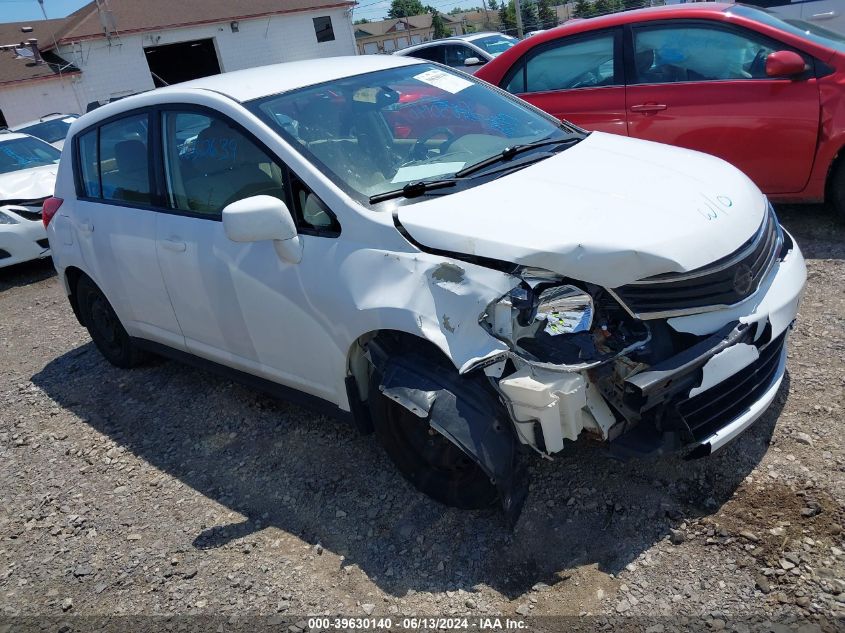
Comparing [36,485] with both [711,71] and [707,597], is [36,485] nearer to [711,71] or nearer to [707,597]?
[707,597]

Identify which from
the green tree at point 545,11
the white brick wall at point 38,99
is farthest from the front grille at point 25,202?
the green tree at point 545,11

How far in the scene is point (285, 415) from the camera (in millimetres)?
4098

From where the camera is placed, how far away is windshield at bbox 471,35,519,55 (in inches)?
550

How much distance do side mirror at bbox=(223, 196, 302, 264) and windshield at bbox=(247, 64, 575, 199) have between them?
0.94 feet

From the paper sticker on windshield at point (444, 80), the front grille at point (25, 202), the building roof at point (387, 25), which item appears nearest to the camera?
the paper sticker on windshield at point (444, 80)

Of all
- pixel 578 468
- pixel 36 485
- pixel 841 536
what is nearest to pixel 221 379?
pixel 36 485

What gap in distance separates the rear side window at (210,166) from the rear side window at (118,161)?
0.79 ft

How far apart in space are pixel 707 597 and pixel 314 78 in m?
2.95

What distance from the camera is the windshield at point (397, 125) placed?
320cm

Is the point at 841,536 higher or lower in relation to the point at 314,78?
lower

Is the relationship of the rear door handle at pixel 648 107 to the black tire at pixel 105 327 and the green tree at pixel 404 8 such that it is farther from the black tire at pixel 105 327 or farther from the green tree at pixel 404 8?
the green tree at pixel 404 8

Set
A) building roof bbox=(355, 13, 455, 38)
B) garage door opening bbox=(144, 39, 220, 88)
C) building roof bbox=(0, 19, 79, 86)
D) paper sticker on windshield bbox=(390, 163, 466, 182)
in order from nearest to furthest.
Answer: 1. paper sticker on windshield bbox=(390, 163, 466, 182)
2. building roof bbox=(0, 19, 79, 86)
3. garage door opening bbox=(144, 39, 220, 88)
4. building roof bbox=(355, 13, 455, 38)

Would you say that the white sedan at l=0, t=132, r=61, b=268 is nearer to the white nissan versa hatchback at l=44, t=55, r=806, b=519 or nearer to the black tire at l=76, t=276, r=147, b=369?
the black tire at l=76, t=276, r=147, b=369

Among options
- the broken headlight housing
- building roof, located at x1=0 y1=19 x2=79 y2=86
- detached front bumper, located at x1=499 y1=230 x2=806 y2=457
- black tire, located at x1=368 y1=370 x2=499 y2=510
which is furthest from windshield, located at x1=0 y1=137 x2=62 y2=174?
building roof, located at x1=0 y1=19 x2=79 y2=86
